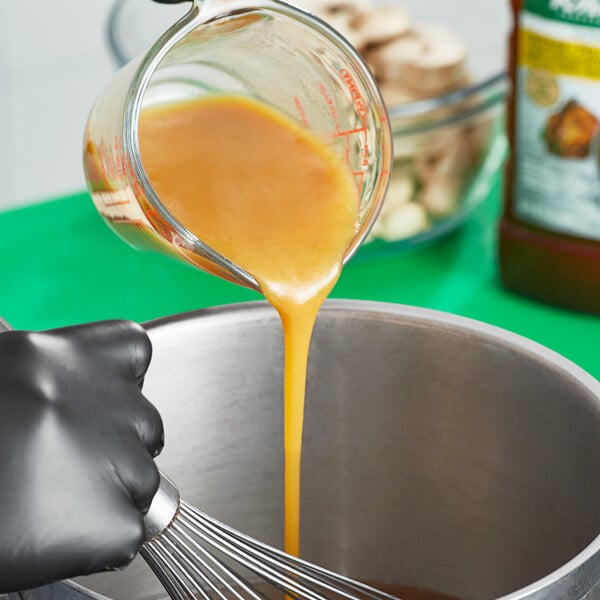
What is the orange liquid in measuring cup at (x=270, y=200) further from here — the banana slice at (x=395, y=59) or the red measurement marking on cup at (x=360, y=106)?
the banana slice at (x=395, y=59)

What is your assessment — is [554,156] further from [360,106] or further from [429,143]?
[360,106]

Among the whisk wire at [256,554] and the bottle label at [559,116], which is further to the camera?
the bottle label at [559,116]

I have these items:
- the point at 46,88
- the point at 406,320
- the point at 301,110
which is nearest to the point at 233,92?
the point at 301,110

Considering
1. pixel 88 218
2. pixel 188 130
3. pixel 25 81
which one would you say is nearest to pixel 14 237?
pixel 88 218

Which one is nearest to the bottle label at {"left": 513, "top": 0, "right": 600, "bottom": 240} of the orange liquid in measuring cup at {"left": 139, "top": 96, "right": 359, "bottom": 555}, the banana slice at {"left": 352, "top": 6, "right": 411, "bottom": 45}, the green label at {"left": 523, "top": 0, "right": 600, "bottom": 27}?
the green label at {"left": 523, "top": 0, "right": 600, "bottom": 27}

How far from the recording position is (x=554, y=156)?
758mm

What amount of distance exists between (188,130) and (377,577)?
238mm

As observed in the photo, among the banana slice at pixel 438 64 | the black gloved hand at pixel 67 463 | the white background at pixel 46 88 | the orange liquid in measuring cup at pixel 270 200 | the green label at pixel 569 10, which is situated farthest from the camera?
the white background at pixel 46 88

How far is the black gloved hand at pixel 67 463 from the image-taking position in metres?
0.31

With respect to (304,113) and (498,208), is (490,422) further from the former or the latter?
(498,208)

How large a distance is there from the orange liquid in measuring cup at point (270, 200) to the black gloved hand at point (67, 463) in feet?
0.65

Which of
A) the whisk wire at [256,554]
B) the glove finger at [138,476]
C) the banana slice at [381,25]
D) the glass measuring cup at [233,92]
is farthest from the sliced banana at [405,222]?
the glove finger at [138,476]

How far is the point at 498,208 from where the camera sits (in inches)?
37.2

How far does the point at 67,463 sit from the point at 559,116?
50 cm
